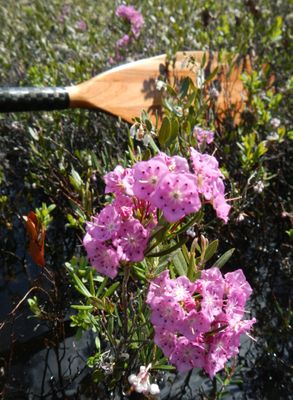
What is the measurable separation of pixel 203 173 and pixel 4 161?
2.09 m

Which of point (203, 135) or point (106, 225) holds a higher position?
point (106, 225)

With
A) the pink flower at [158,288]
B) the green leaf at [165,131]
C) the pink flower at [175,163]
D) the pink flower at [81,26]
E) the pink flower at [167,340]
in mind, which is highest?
the pink flower at [175,163]

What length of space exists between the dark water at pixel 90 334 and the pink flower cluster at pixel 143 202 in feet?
2.43

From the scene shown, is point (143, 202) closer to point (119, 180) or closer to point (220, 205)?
point (119, 180)

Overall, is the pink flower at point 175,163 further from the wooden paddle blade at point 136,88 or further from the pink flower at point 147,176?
the wooden paddle blade at point 136,88

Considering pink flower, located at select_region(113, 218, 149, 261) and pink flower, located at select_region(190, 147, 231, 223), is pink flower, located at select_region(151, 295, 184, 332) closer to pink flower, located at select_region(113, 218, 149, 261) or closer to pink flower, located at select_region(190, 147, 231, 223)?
pink flower, located at select_region(113, 218, 149, 261)

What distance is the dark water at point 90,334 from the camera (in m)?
2.04

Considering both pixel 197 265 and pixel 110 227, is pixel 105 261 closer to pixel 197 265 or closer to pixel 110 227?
pixel 110 227

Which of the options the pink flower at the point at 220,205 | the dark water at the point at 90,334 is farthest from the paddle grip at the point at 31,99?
the pink flower at the point at 220,205

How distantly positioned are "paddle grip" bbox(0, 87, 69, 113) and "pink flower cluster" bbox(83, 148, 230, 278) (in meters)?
1.40

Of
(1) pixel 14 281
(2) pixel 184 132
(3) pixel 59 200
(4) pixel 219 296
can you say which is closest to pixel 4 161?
(3) pixel 59 200

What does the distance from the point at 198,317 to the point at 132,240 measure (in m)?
0.23

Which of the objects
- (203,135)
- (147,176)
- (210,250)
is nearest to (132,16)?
(203,135)

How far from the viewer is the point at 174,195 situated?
1.11m
